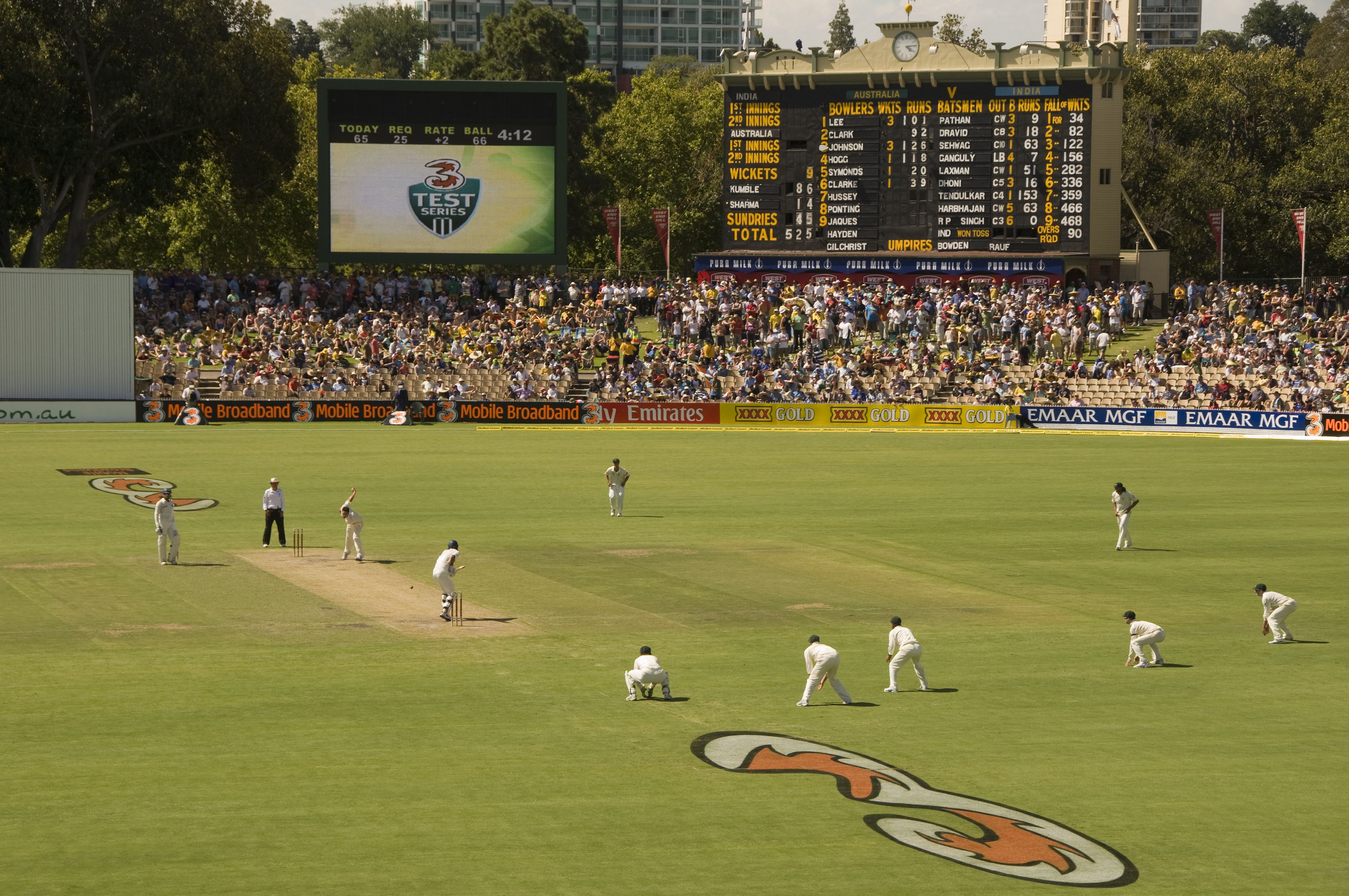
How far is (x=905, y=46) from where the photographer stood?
6625 cm

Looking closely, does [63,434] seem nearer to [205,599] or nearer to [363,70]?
[205,599]

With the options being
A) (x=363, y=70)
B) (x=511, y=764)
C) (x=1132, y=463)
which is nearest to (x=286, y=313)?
(x=1132, y=463)

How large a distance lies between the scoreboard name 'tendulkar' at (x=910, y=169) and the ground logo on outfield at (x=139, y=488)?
97.9 feet

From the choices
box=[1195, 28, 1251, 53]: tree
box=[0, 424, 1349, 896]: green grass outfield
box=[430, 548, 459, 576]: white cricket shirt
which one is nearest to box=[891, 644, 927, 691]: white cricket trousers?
box=[0, 424, 1349, 896]: green grass outfield

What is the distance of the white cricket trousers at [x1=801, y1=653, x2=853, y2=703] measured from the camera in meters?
22.8

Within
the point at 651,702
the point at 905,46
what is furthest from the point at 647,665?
the point at 905,46

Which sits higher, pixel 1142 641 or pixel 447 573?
pixel 447 573

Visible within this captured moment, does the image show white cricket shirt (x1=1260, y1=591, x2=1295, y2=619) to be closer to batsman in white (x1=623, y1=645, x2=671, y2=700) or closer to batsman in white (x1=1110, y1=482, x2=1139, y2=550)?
batsman in white (x1=1110, y1=482, x2=1139, y2=550)

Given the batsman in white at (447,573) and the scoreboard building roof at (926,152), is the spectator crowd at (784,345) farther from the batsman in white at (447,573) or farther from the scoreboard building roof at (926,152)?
the batsman in white at (447,573)

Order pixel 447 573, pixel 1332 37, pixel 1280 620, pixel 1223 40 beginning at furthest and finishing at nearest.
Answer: pixel 1223 40 → pixel 1332 37 → pixel 447 573 → pixel 1280 620

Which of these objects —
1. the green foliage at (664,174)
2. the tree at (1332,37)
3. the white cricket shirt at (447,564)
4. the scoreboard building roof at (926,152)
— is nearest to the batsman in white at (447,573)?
the white cricket shirt at (447,564)

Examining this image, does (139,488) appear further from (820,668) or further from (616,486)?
(820,668)

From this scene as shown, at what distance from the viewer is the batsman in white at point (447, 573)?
2827cm

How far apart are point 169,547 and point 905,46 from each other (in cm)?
4243
